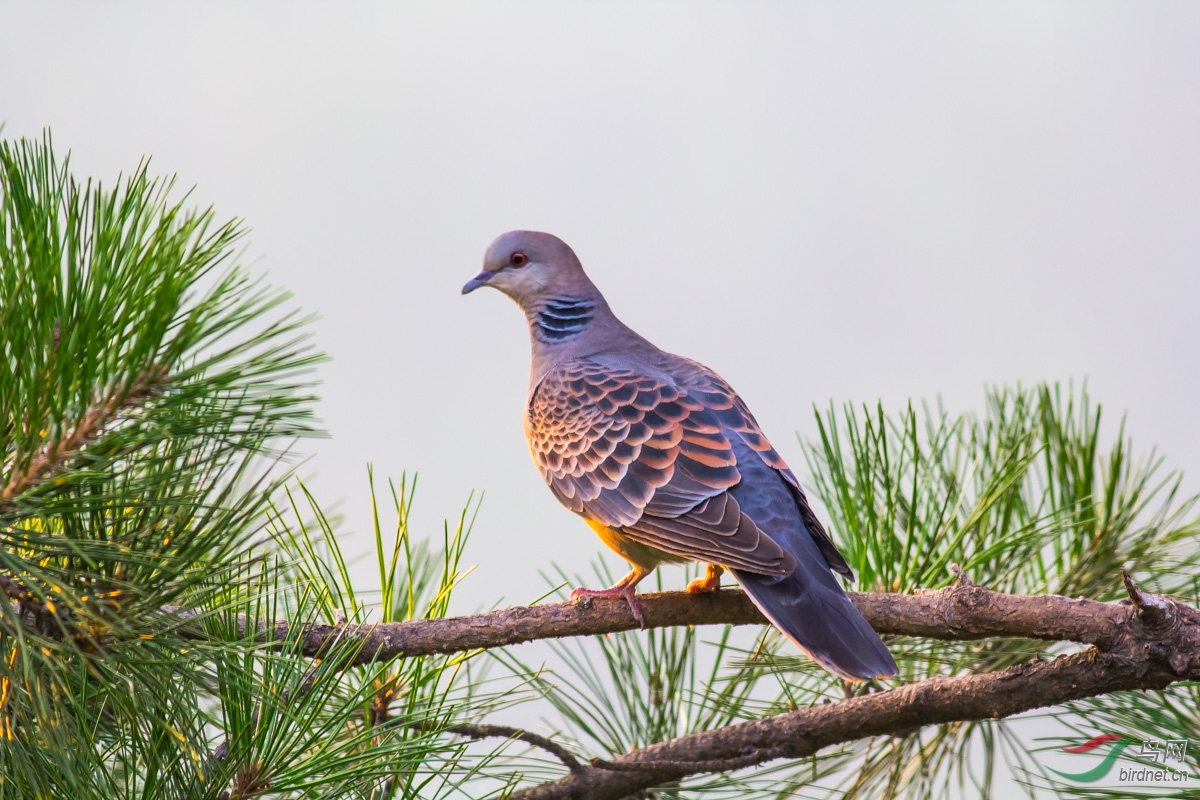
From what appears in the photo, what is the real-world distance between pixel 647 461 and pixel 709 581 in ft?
0.68

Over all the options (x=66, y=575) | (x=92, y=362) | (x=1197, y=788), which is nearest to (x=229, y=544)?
(x=66, y=575)

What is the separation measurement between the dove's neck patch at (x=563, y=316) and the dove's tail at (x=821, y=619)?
79 centimetres

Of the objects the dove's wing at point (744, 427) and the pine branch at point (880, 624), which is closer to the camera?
the pine branch at point (880, 624)

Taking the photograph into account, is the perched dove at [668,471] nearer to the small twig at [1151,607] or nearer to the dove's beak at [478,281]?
the dove's beak at [478,281]

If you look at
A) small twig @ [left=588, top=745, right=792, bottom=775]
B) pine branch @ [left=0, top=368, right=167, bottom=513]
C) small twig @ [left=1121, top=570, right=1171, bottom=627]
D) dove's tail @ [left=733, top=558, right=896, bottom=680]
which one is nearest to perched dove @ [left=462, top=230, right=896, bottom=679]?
dove's tail @ [left=733, top=558, right=896, bottom=680]

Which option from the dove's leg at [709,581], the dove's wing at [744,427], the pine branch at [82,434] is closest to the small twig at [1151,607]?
the dove's wing at [744,427]

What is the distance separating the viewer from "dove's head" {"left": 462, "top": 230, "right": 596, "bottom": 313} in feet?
7.29

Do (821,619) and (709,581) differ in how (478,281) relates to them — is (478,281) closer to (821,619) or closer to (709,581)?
(709,581)

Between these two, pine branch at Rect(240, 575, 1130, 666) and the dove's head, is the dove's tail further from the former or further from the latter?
the dove's head

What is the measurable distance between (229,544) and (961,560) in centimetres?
108

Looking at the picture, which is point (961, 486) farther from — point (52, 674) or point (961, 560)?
point (52, 674)

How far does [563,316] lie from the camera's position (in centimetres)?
221

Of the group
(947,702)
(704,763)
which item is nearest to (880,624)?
(947,702)

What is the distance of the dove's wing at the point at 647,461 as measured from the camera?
1.58 meters
